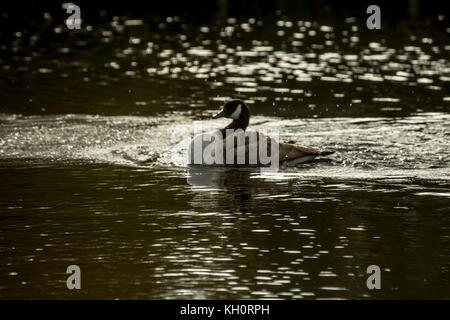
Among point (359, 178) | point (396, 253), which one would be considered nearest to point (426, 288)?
point (396, 253)

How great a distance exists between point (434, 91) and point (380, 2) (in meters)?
19.0

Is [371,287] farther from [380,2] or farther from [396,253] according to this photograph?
[380,2]

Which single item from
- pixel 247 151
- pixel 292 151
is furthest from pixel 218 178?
pixel 292 151

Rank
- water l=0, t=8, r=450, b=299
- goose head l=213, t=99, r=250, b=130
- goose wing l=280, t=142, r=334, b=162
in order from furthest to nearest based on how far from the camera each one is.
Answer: goose head l=213, t=99, r=250, b=130, goose wing l=280, t=142, r=334, b=162, water l=0, t=8, r=450, b=299

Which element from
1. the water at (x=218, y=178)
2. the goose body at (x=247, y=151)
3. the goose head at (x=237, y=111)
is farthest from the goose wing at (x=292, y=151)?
the goose head at (x=237, y=111)

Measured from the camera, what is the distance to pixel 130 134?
1772 centimetres

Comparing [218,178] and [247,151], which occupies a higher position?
[247,151]

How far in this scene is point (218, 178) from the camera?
1472cm

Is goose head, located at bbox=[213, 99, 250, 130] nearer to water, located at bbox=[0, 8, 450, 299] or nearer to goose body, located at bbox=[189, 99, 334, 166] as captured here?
goose body, located at bbox=[189, 99, 334, 166]

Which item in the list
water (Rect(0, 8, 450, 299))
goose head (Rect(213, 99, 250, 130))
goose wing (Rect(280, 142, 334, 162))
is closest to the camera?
water (Rect(0, 8, 450, 299))

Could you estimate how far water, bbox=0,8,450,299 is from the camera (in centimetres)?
1012

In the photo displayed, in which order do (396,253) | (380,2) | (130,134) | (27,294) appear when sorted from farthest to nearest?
(380,2)
(130,134)
(396,253)
(27,294)

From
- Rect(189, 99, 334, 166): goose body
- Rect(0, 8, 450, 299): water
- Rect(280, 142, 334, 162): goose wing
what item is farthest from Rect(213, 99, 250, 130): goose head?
Rect(280, 142, 334, 162): goose wing

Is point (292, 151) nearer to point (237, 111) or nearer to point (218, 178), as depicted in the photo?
point (218, 178)
